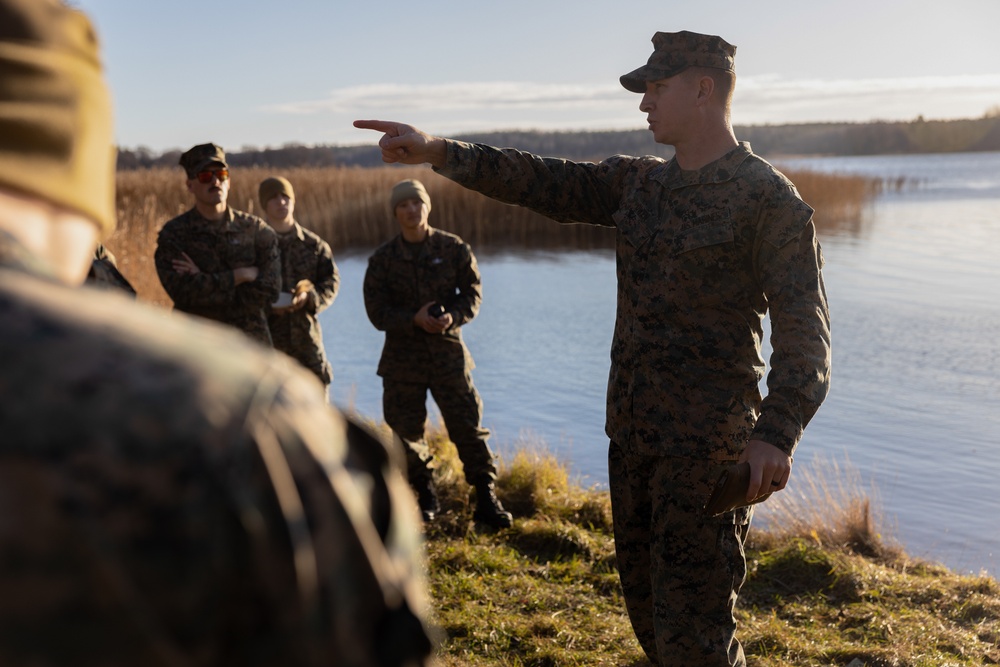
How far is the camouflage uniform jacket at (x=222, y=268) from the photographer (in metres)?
5.53

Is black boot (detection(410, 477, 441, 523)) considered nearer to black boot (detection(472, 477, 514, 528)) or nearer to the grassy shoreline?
the grassy shoreline

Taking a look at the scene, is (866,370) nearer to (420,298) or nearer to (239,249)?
(420,298)

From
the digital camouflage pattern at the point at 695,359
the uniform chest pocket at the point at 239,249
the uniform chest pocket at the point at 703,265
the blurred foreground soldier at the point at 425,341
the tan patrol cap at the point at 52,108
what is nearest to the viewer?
the tan patrol cap at the point at 52,108

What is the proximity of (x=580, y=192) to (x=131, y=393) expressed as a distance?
9.82ft

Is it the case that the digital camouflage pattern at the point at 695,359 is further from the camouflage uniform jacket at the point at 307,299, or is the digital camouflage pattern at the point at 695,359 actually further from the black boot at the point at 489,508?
the camouflage uniform jacket at the point at 307,299

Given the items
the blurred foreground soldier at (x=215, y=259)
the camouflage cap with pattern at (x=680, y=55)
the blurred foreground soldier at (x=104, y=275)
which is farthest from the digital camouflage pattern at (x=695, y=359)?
the blurred foreground soldier at (x=215, y=259)

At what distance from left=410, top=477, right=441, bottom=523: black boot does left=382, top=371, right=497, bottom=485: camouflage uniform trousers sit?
0.06ft

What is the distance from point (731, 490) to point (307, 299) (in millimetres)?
3837

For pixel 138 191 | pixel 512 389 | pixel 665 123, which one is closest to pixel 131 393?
pixel 665 123

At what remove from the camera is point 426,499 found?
5.87m

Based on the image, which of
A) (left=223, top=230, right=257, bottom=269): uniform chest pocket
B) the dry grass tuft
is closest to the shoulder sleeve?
the dry grass tuft

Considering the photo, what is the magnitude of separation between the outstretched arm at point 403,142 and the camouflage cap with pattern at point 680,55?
2.36 feet

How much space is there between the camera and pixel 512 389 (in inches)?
408

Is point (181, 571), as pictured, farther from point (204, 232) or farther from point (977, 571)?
point (977, 571)
